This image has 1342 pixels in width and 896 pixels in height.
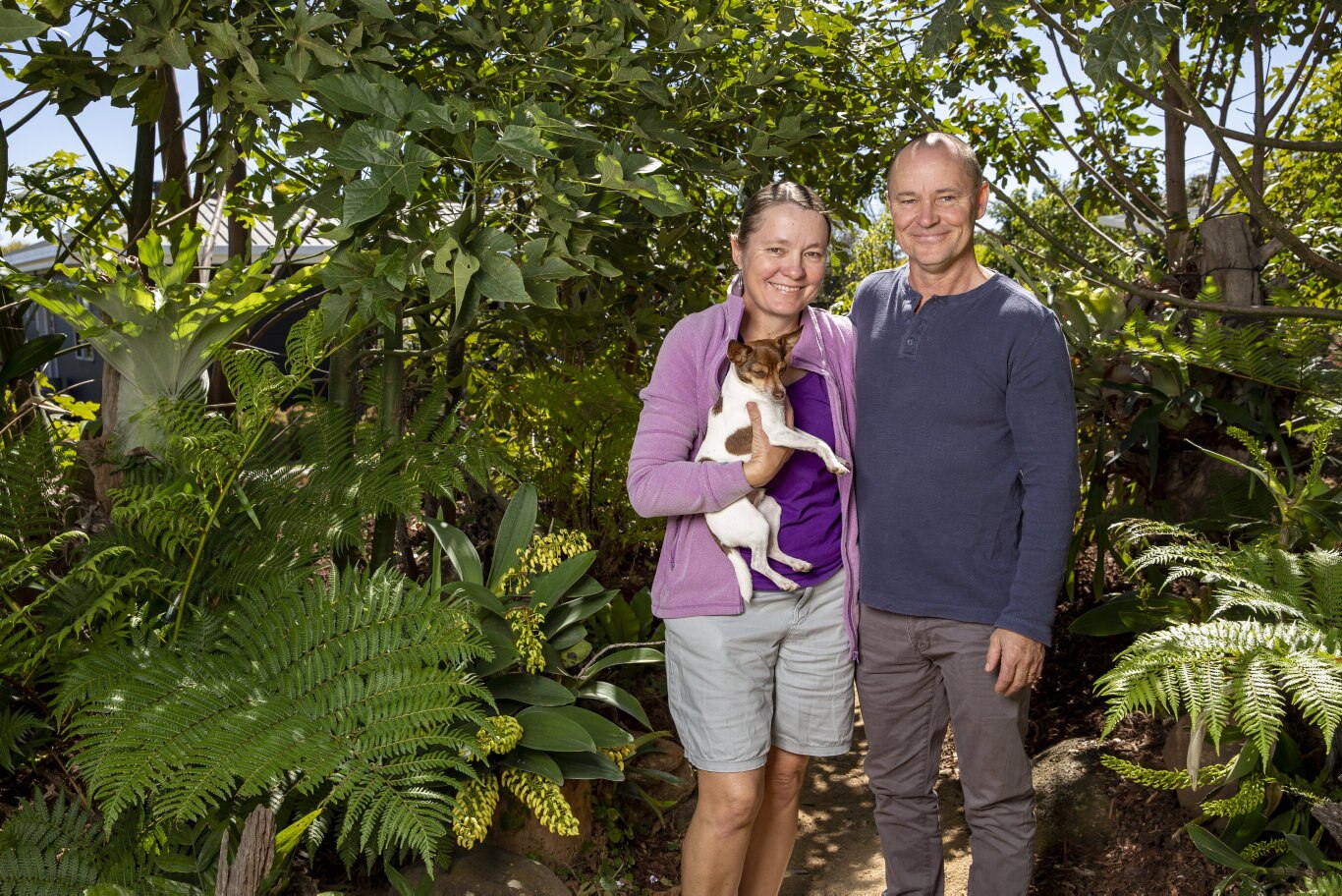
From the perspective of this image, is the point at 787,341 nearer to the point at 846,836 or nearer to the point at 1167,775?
the point at 1167,775

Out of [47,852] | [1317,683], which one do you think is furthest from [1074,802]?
[47,852]

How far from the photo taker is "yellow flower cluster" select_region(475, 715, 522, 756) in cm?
285

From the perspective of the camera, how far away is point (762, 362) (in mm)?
2402

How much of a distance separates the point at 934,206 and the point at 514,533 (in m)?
1.78

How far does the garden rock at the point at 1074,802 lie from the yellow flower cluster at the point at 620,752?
4.70 ft

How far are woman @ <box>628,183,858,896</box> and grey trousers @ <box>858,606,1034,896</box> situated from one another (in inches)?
4.9

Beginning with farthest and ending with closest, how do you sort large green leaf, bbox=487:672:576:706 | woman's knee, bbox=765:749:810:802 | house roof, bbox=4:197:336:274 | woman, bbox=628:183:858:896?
house roof, bbox=4:197:336:274 < large green leaf, bbox=487:672:576:706 < woman's knee, bbox=765:749:810:802 < woman, bbox=628:183:858:896

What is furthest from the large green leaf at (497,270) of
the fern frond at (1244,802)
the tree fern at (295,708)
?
the fern frond at (1244,802)

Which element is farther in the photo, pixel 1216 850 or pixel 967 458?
pixel 1216 850

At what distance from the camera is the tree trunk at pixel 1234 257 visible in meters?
4.43

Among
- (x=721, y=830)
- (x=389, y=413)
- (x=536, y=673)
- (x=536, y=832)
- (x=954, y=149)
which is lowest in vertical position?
(x=536, y=832)

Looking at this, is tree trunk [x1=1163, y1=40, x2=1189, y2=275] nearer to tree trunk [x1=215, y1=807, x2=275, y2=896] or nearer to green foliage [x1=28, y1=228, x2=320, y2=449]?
green foliage [x1=28, y1=228, x2=320, y2=449]

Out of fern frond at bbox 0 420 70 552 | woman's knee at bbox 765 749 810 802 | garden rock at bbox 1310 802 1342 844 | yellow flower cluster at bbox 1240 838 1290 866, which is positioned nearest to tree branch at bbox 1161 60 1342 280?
garden rock at bbox 1310 802 1342 844

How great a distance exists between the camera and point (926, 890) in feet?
9.12
